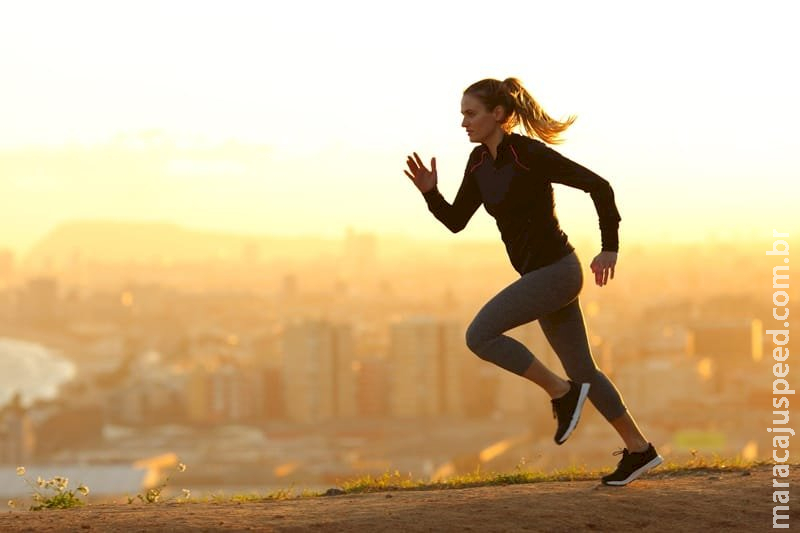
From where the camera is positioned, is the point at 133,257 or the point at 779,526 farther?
the point at 133,257

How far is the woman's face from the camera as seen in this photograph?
616 cm

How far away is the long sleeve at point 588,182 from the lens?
6055mm

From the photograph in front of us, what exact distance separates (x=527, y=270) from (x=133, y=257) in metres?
173

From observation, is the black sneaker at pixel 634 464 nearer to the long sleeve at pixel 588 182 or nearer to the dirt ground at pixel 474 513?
the dirt ground at pixel 474 513

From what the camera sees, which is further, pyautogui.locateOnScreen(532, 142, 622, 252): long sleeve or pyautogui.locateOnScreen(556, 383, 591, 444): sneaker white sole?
pyautogui.locateOnScreen(556, 383, 591, 444): sneaker white sole

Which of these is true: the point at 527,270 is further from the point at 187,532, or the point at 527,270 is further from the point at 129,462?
the point at 129,462

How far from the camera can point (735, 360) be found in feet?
295

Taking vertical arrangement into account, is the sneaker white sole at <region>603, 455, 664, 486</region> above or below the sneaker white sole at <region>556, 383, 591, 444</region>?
below

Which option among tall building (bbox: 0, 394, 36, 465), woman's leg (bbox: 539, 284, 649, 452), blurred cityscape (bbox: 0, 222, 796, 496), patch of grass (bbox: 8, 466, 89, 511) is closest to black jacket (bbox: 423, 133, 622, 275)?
woman's leg (bbox: 539, 284, 649, 452)

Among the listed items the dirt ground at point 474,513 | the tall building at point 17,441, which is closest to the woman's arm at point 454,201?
the dirt ground at point 474,513

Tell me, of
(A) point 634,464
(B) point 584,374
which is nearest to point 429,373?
(A) point 634,464

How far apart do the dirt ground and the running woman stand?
0.41m

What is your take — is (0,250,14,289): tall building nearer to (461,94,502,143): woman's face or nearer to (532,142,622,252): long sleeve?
(461,94,502,143): woman's face

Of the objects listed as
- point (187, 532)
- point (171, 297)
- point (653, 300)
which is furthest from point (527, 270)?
point (171, 297)
